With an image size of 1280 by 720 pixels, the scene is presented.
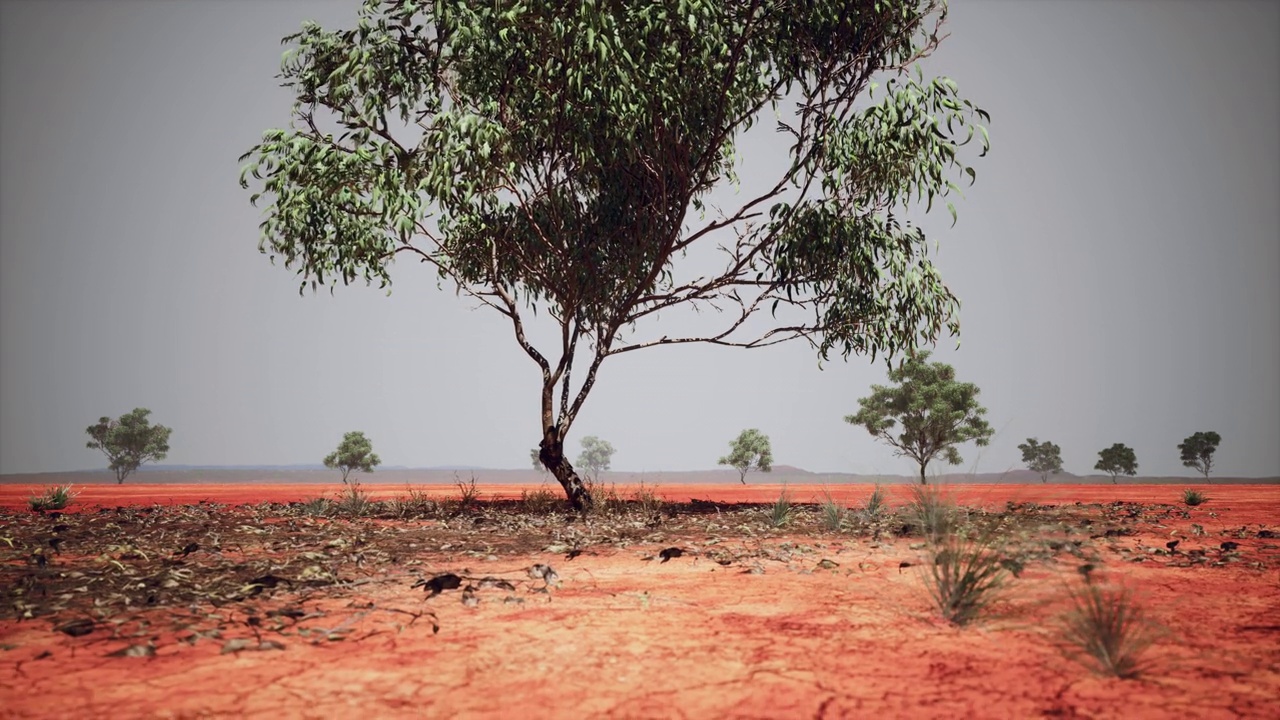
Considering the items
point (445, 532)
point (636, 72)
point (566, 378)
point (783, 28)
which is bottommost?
point (445, 532)

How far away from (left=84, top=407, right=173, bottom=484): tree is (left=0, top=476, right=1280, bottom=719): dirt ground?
6848 centimetres

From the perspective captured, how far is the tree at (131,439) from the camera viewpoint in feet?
218

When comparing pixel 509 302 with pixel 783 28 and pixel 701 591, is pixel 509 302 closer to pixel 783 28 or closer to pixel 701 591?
pixel 783 28

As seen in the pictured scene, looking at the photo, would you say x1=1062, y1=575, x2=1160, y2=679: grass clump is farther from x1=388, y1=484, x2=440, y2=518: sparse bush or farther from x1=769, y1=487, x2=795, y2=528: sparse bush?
x1=388, y1=484, x2=440, y2=518: sparse bush

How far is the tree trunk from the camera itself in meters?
16.5

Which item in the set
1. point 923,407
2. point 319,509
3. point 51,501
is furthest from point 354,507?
point 923,407

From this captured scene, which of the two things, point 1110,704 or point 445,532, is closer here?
point 1110,704

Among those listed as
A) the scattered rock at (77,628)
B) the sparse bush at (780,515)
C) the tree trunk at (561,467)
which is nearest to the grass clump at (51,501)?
the tree trunk at (561,467)

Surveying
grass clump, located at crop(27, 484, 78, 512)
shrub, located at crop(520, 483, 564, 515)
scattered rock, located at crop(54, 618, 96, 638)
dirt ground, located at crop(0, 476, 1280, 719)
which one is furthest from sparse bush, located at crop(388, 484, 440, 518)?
scattered rock, located at crop(54, 618, 96, 638)

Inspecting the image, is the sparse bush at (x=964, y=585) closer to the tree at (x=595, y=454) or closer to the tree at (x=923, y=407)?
the tree at (x=923, y=407)

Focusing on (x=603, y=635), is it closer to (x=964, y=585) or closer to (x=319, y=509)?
(x=964, y=585)

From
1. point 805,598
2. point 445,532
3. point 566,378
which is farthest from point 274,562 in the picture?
point 566,378

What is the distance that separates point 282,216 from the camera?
44.4 feet

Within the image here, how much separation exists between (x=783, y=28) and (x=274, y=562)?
12478 millimetres
